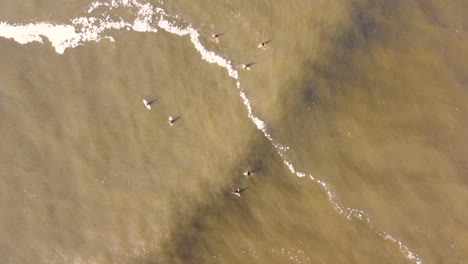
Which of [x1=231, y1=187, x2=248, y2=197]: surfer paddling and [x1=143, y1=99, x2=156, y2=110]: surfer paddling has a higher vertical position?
[x1=143, y1=99, x2=156, y2=110]: surfer paddling

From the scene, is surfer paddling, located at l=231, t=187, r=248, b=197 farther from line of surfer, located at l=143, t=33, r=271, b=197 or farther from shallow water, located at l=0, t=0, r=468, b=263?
shallow water, located at l=0, t=0, r=468, b=263

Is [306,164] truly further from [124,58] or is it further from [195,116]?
[124,58]

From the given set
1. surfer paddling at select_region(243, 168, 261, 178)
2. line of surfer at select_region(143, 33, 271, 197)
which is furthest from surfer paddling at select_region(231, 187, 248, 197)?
surfer paddling at select_region(243, 168, 261, 178)

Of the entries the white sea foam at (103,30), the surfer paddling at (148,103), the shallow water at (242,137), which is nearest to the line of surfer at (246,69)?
the surfer paddling at (148,103)

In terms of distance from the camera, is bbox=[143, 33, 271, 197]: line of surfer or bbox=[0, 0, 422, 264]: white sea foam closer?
bbox=[143, 33, 271, 197]: line of surfer

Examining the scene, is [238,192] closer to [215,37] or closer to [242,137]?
[242,137]

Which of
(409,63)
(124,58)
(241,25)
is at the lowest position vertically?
(124,58)

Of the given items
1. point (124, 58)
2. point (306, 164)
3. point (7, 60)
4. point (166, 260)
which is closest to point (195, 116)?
point (124, 58)

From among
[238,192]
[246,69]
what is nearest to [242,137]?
[238,192]
